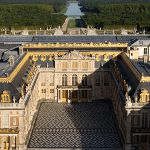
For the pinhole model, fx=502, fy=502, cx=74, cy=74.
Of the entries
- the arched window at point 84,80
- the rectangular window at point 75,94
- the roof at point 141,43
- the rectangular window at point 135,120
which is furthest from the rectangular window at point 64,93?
the rectangular window at point 135,120

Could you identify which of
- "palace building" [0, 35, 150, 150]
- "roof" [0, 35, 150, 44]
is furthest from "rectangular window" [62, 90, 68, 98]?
"roof" [0, 35, 150, 44]

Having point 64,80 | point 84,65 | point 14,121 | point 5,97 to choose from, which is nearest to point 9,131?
point 14,121

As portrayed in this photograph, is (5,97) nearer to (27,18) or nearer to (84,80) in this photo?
(84,80)

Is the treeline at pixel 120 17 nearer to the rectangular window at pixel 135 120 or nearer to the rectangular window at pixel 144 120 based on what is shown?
the rectangular window at pixel 144 120

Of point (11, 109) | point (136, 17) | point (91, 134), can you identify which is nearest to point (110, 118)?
point (91, 134)

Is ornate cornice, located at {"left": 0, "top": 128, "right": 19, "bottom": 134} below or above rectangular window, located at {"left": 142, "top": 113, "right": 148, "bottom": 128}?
below

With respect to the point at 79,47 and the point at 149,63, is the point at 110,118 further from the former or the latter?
the point at 79,47

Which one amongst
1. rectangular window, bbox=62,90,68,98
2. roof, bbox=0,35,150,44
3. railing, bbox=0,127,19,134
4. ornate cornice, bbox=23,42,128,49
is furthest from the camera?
roof, bbox=0,35,150,44

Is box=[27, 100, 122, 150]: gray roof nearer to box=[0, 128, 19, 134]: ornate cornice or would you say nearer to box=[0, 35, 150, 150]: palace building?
box=[0, 35, 150, 150]: palace building
